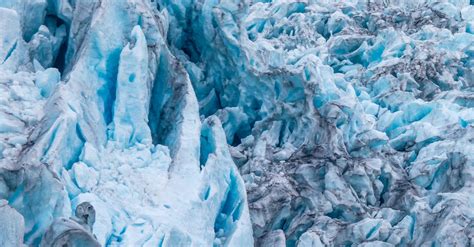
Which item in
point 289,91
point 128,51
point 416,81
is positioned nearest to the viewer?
point 128,51

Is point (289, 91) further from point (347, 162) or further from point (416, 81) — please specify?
point (416, 81)

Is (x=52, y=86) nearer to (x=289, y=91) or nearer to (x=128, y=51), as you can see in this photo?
(x=128, y=51)

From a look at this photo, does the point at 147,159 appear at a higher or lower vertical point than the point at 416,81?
higher

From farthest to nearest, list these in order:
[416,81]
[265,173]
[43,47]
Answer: [416,81] < [265,173] < [43,47]

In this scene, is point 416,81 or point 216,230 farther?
point 416,81

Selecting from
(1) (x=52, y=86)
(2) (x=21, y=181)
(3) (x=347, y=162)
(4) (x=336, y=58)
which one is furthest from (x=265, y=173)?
(4) (x=336, y=58)

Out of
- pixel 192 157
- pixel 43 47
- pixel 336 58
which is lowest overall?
pixel 336 58
